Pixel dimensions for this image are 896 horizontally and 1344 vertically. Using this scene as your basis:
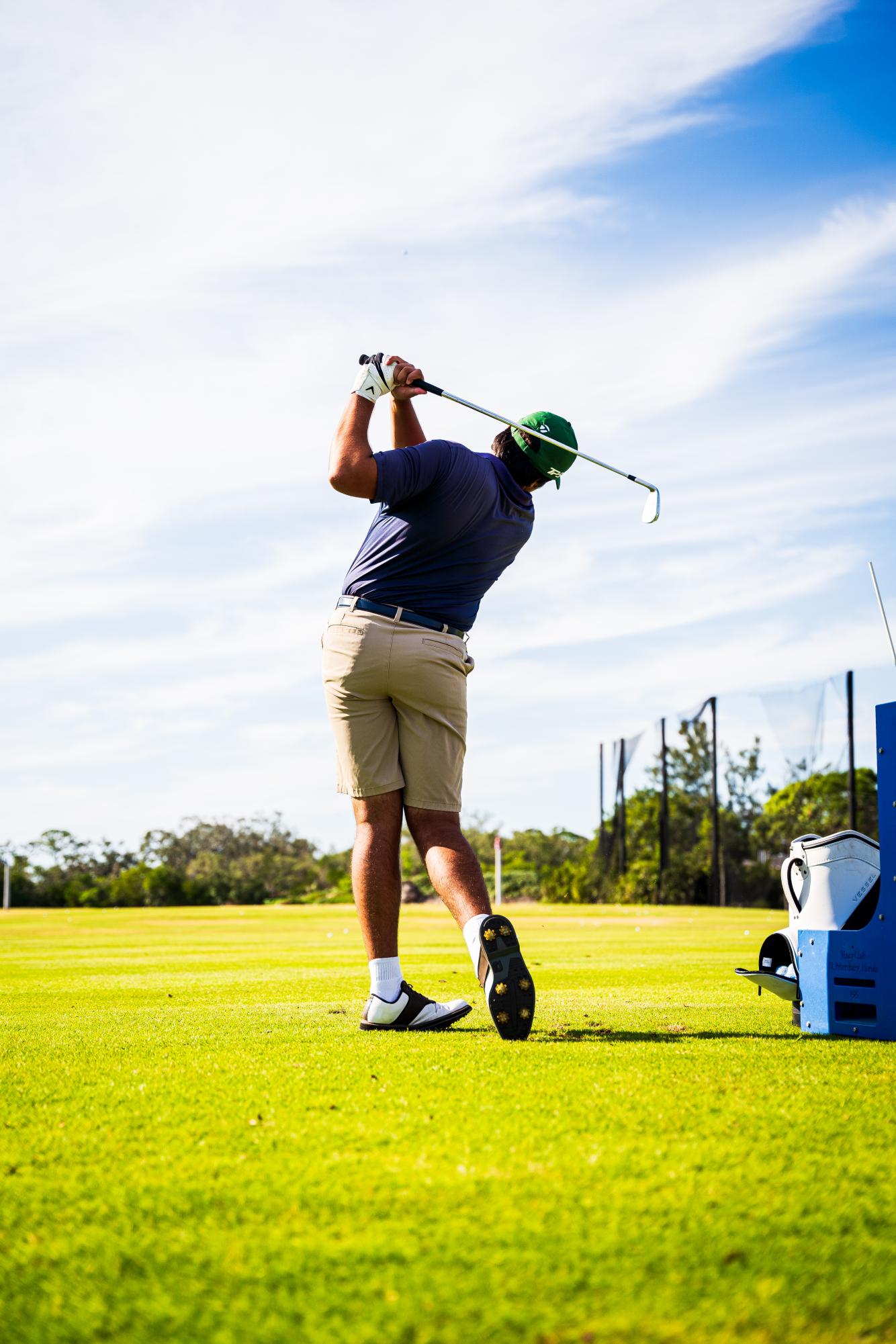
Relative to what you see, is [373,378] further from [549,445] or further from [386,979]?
[386,979]

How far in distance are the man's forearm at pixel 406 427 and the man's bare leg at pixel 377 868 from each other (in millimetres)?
1360

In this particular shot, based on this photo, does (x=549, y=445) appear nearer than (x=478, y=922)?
No

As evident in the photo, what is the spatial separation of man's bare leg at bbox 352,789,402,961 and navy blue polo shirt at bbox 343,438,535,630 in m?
0.69

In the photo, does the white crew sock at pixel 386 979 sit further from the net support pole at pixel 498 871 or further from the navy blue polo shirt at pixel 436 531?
the net support pole at pixel 498 871

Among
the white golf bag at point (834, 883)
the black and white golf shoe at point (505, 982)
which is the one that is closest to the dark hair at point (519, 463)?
the white golf bag at point (834, 883)

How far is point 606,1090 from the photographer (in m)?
2.50

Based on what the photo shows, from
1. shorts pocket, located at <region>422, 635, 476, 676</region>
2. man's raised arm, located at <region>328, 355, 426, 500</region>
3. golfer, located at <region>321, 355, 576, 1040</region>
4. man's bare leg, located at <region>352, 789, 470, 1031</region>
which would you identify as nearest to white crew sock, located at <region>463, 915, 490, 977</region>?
golfer, located at <region>321, 355, 576, 1040</region>

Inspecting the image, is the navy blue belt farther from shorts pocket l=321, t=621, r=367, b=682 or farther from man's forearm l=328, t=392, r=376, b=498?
man's forearm l=328, t=392, r=376, b=498

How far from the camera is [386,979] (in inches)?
151

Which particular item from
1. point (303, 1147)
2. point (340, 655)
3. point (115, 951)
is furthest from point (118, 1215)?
point (115, 951)

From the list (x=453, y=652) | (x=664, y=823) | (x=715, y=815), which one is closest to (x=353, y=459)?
(x=453, y=652)

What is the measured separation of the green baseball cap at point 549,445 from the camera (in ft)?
14.0

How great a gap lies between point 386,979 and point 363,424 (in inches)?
71.3

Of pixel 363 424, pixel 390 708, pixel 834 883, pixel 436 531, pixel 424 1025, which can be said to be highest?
pixel 363 424
